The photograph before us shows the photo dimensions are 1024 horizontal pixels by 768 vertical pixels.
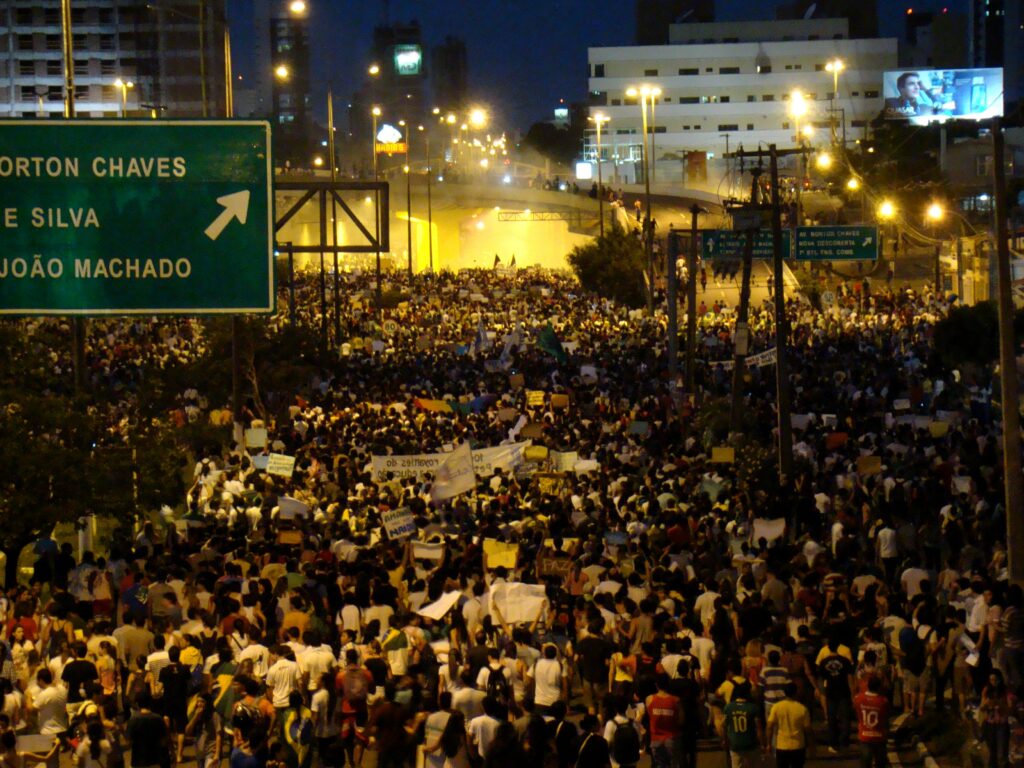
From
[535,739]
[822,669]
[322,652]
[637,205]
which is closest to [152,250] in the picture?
[322,652]

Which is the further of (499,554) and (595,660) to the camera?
(499,554)

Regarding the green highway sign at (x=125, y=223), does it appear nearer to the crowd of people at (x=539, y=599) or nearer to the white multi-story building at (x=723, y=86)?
the crowd of people at (x=539, y=599)

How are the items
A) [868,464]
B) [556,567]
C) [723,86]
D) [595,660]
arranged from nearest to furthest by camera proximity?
[595,660] < [556,567] < [868,464] < [723,86]

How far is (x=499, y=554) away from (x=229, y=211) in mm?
6444

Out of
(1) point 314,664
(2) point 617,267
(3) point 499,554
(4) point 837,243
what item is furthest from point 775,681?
(2) point 617,267

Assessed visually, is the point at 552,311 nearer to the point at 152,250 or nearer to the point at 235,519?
the point at 235,519

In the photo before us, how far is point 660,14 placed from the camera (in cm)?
14838

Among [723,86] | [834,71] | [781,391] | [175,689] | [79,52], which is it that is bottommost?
[175,689]

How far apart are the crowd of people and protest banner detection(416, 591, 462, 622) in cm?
3

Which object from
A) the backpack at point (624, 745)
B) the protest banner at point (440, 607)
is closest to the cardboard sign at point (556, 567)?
the protest banner at point (440, 607)

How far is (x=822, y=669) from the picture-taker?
41.5 ft

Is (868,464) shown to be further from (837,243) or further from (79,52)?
(79,52)

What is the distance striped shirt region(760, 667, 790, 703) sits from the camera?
1160 cm

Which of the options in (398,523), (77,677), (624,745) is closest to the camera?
(624,745)
